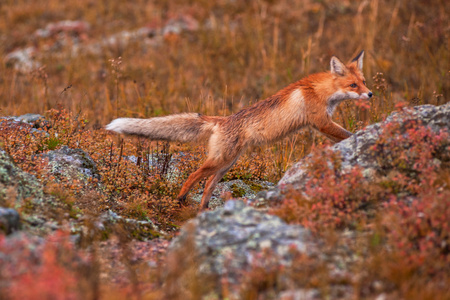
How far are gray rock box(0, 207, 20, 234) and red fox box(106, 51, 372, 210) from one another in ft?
7.47

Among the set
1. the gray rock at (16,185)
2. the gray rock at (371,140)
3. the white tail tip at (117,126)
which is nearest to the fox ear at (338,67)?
the gray rock at (371,140)

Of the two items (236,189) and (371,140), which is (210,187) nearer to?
(236,189)

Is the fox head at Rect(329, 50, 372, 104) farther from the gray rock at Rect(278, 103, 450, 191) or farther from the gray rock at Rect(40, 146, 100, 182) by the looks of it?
the gray rock at Rect(40, 146, 100, 182)

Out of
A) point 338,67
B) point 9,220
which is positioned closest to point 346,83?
point 338,67

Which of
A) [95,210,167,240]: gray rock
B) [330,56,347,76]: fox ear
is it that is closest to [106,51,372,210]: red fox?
[330,56,347,76]: fox ear

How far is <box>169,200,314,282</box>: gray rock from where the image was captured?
3.31 metres

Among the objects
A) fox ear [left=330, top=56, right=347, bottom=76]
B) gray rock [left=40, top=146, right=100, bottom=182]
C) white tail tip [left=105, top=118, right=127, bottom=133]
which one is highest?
fox ear [left=330, top=56, right=347, bottom=76]

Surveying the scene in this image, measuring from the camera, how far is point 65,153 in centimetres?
579

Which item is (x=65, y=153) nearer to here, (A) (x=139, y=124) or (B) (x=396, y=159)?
(A) (x=139, y=124)

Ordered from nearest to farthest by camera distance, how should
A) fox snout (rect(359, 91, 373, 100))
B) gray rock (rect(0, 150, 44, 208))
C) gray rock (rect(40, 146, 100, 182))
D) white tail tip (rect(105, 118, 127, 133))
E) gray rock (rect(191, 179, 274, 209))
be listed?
gray rock (rect(0, 150, 44, 208)) → gray rock (rect(40, 146, 100, 182)) → white tail tip (rect(105, 118, 127, 133)) → fox snout (rect(359, 91, 373, 100)) → gray rock (rect(191, 179, 274, 209))

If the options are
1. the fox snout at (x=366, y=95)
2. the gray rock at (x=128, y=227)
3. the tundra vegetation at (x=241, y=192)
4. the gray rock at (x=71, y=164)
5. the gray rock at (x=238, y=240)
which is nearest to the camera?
the tundra vegetation at (x=241, y=192)

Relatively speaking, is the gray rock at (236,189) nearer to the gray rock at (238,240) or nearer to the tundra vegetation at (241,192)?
the tundra vegetation at (241,192)

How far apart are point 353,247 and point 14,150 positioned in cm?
417

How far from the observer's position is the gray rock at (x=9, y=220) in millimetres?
3500
